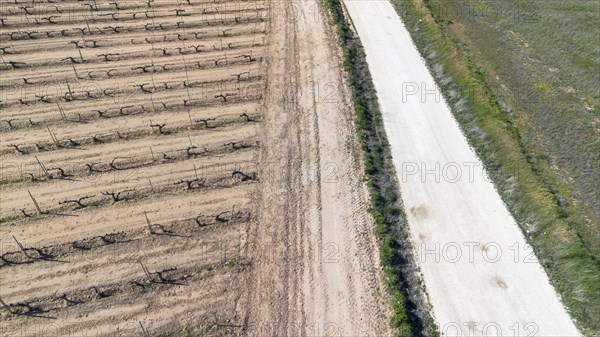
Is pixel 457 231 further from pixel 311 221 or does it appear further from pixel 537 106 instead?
pixel 537 106

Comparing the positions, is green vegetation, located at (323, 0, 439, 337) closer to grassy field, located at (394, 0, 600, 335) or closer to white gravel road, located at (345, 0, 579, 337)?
white gravel road, located at (345, 0, 579, 337)

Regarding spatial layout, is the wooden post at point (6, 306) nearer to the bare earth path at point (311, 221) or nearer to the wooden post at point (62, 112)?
the bare earth path at point (311, 221)

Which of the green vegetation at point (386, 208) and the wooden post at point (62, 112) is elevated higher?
the wooden post at point (62, 112)

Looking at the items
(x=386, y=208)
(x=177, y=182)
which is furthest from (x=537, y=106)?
(x=177, y=182)

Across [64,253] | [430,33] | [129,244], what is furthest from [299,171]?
[430,33]

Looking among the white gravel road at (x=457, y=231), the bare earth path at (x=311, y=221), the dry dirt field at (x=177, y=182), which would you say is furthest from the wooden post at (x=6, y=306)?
the white gravel road at (x=457, y=231)
